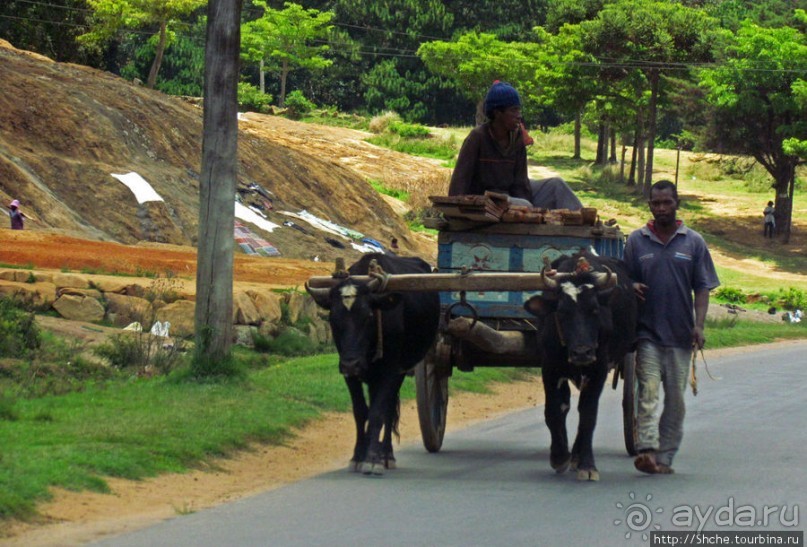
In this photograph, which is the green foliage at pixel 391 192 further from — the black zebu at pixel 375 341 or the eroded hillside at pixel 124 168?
the black zebu at pixel 375 341

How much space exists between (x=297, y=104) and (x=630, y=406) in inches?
2466

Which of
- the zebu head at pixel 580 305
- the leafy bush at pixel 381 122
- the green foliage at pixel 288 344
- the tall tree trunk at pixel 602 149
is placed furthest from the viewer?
the leafy bush at pixel 381 122

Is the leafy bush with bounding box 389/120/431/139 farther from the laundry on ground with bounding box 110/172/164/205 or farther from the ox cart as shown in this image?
the ox cart

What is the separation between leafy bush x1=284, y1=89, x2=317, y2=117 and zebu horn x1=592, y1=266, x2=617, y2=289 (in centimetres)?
6379

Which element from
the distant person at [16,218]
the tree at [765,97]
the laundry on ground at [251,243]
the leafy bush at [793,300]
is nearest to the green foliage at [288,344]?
the distant person at [16,218]

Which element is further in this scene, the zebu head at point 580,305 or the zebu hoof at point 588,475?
the zebu hoof at point 588,475

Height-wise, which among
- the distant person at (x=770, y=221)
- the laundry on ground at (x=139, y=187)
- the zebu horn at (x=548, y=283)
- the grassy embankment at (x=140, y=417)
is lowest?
the distant person at (x=770, y=221)

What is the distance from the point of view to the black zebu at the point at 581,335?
30.6ft

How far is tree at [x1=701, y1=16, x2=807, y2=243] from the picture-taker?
48531mm

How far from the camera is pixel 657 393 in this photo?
31.6 feet

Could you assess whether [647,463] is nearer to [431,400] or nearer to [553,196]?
[431,400]

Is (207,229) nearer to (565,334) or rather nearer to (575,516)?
(565,334)

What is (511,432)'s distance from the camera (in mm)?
13039

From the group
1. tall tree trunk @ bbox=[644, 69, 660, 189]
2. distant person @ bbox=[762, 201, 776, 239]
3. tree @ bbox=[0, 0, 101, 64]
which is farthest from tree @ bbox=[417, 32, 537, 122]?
tree @ bbox=[0, 0, 101, 64]
